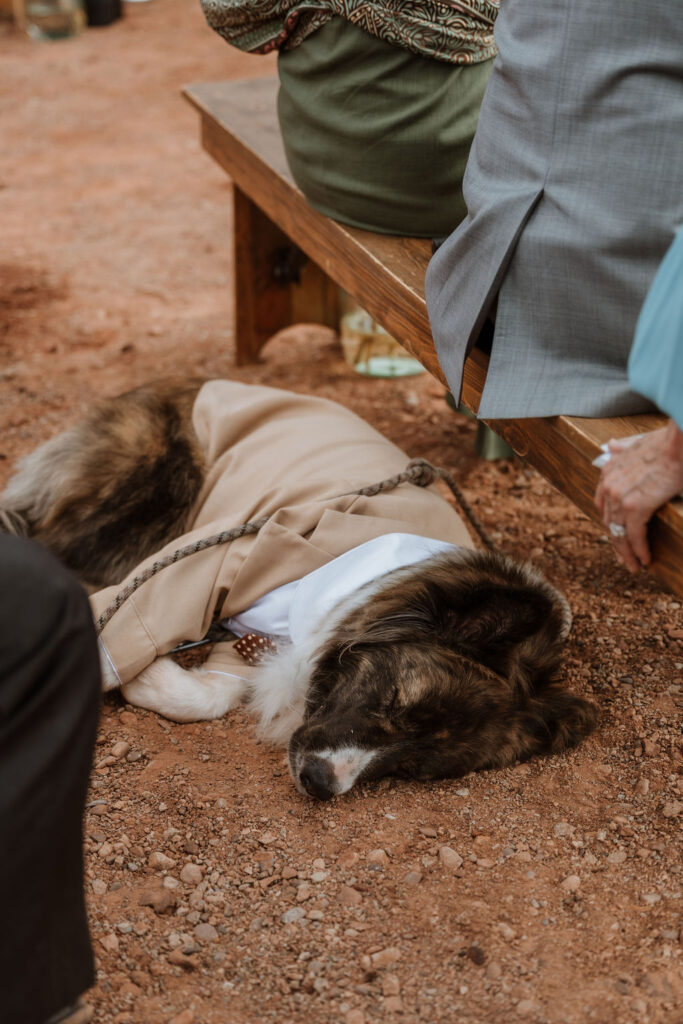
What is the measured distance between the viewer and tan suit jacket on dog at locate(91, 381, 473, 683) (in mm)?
2859

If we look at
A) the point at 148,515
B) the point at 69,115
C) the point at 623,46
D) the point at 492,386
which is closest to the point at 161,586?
the point at 148,515

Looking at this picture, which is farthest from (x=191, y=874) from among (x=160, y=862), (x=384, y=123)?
(x=384, y=123)

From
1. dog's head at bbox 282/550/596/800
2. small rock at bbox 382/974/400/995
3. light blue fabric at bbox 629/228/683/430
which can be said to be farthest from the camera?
dog's head at bbox 282/550/596/800

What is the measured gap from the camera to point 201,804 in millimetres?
2600

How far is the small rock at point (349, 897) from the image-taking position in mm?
2303

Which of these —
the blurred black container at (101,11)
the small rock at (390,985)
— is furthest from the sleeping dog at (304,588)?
the blurred black container at (101,11)

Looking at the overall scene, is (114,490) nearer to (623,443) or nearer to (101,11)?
(623,443)

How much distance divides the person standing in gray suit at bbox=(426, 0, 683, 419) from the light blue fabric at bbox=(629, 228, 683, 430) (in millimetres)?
416

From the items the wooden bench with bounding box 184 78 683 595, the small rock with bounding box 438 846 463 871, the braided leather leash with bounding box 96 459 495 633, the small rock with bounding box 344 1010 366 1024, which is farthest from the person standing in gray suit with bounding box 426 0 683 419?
the small rock with bounding box 344 1010 366 1024

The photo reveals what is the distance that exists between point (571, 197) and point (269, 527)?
1.19 m

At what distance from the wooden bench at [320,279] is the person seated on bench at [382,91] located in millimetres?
141

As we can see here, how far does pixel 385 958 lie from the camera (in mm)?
2152

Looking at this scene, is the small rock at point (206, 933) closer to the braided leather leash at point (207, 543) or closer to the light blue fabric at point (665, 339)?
the braided leather leash at point (207, 543)

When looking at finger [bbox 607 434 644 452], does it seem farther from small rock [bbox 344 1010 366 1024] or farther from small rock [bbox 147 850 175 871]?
small rock [bbox 147 850 175 871]
